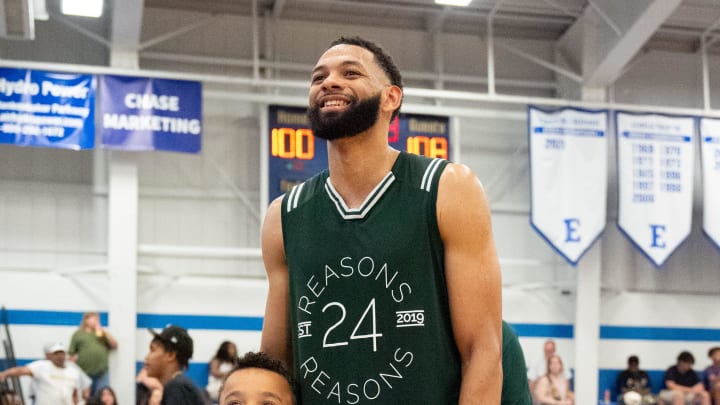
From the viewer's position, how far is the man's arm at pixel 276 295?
133 inches

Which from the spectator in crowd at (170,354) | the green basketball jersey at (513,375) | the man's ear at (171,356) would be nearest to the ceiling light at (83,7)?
the spectator in crowd at (170,354)

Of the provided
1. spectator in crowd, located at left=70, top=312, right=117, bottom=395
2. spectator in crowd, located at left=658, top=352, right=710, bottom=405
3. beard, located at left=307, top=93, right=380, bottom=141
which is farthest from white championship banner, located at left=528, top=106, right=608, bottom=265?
beard, located at left=307, top=93, right=380, bottom=141

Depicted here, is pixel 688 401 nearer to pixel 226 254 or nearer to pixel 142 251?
pixel 226 254

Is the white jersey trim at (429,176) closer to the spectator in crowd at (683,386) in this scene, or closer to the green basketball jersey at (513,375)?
the green basketball jersey at (513,375)

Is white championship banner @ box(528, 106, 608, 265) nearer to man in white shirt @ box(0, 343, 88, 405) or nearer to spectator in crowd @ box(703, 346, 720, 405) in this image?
spectator in crowd @ box(703, 346, 720, 405)

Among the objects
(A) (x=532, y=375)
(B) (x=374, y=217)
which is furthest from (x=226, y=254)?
(B) (x=374, y=217)

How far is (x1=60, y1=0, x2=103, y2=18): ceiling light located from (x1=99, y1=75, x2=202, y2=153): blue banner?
168 centimetres

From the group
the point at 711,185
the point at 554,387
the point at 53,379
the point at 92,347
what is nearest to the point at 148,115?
the point at 92,347

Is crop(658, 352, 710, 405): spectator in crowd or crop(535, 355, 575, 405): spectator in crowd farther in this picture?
crop(658, 352, 710, 405): spectator in crowd

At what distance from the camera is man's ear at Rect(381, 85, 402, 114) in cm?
315

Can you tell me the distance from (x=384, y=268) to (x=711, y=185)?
12.8 metres

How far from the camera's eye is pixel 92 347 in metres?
13.6

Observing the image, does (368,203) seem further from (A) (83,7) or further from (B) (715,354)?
(B) (715,354)

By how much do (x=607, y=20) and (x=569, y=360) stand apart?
17.0ft
